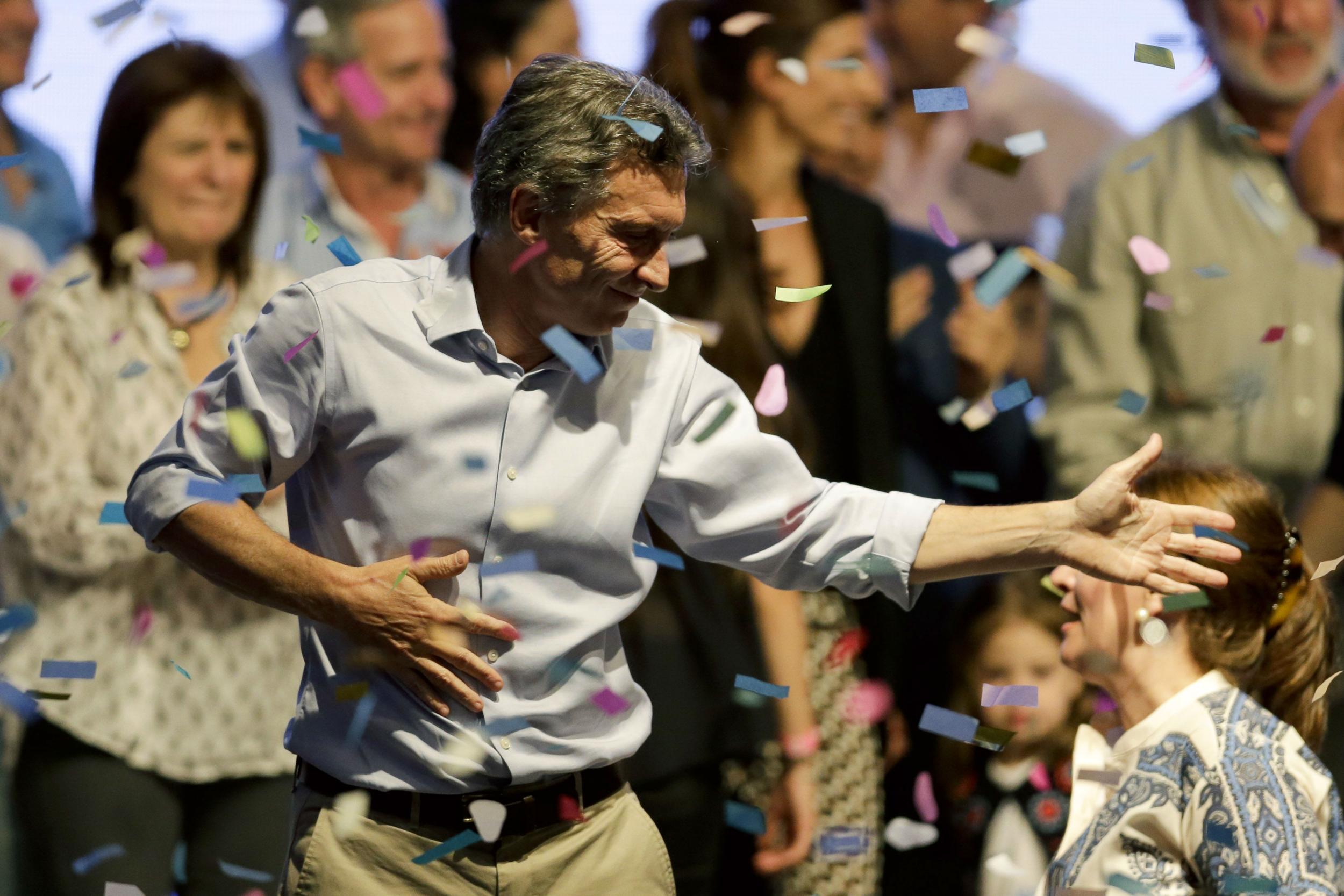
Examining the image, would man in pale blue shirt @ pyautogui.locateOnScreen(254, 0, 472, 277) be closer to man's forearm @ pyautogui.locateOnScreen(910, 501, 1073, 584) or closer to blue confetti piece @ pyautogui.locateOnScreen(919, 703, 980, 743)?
blue confetti piece @ pyautogui.locateOnScreen(919, 703, 980, 743)

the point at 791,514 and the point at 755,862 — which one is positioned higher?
the point at 791,514

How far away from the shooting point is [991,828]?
3.18m

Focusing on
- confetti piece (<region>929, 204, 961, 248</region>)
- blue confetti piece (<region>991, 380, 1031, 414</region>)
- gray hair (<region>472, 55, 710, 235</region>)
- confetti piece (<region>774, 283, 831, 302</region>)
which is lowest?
blue confetti piece (<region>991, 380, 1031, 414</region>)

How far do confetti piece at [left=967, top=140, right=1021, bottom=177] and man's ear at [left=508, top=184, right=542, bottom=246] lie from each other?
4.57ft

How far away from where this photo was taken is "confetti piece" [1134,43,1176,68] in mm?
2441

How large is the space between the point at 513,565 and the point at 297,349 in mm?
342

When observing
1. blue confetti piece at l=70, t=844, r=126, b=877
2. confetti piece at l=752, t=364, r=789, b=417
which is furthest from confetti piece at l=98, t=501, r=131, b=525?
confetti piece at l=752, t=364, r=789, b=417

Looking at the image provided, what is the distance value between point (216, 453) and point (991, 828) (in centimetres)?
210

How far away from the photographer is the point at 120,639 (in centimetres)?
285

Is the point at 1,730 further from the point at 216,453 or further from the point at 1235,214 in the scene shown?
the point at 1235,214

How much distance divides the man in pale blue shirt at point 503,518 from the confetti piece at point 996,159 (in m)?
1.33

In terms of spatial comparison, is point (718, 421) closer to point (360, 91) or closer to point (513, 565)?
point (513, 565)

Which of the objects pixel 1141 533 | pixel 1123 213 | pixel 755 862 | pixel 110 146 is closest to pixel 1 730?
pixel 110 146

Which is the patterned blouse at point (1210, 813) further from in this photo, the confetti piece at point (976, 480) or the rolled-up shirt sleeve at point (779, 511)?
the confetti piece at point (976, 480)
